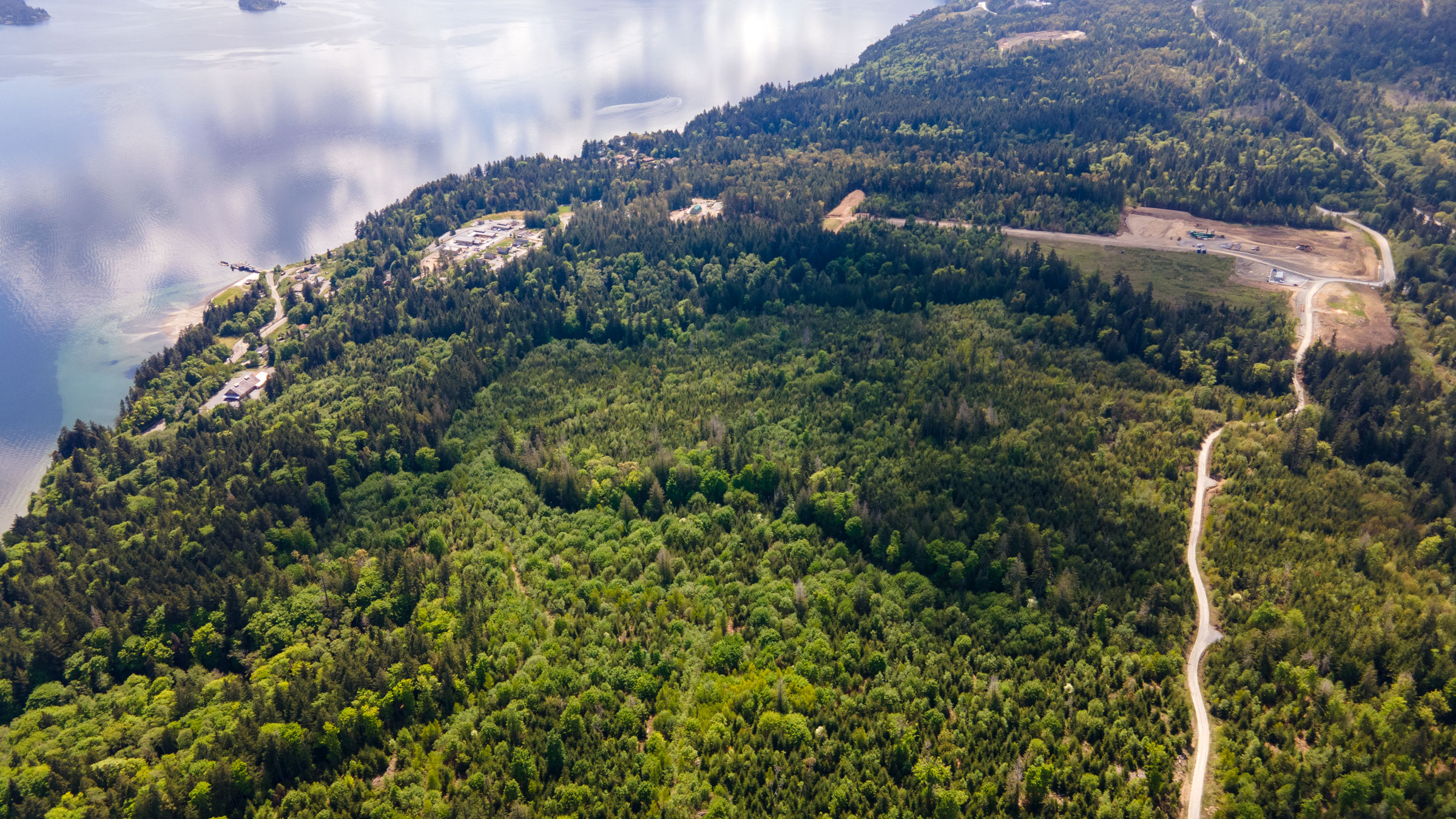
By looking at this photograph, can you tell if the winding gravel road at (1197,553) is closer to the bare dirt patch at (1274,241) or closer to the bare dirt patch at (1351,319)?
the bare dirt patch at (1351,319)

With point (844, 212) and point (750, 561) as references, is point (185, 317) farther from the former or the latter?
point (844, 212)

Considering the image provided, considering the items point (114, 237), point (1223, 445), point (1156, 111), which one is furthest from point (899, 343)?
point (114, 237)

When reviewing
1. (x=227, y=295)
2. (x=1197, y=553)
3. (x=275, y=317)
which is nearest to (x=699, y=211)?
(x=275, y=317)

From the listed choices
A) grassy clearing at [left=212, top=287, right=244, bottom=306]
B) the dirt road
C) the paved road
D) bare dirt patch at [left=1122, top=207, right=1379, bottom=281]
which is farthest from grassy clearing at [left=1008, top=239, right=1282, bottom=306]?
grassy clearing at [left=212, top=287, right=244, bottom=306]

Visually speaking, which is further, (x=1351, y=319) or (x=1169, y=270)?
(x=1169, y=270)

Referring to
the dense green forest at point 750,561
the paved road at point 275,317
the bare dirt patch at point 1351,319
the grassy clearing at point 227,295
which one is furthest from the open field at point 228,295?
the bare dirt patch at point 1351,319

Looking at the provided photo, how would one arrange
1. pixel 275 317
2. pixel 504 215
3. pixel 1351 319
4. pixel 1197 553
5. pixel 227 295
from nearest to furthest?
pixel 1197 553 < pixel 1351 319 < pixel 275 317 < pixel 227 295 < pixel 504 215

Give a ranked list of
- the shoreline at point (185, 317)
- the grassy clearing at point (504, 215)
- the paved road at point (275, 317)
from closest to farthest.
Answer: the shoreline at point (185, 317), the paved road at point (275, 317), the grassy clearing at point (504, 215)
